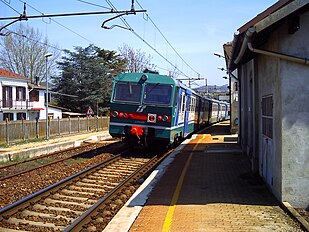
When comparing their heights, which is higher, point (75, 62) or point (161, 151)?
point (75, 62)

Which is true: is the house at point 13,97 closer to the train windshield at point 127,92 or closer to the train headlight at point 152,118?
the train windshield at point 127,92

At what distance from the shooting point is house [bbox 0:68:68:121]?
39281 millimetres

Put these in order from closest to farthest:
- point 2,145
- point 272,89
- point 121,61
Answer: point 272,89, point 2,145, point 121,61

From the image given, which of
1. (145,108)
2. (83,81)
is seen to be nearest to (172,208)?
(145,108)

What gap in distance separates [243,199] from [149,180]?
280 cm

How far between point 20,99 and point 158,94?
30.4 metres

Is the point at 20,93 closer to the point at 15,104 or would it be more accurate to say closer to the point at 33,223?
the point at 15,104

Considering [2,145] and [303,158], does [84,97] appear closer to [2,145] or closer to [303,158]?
[2,145]

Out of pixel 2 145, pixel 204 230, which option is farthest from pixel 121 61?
pixel 204 230

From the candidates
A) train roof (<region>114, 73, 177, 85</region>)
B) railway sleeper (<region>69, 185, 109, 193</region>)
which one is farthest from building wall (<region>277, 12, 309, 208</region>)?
train roof (<region>114, 73, 177, 85</region>)

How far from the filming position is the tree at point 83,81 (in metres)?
48.8

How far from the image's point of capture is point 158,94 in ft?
51.5

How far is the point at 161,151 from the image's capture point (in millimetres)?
17922

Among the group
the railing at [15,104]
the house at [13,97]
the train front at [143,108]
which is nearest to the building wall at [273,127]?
the train front at [143,108]
